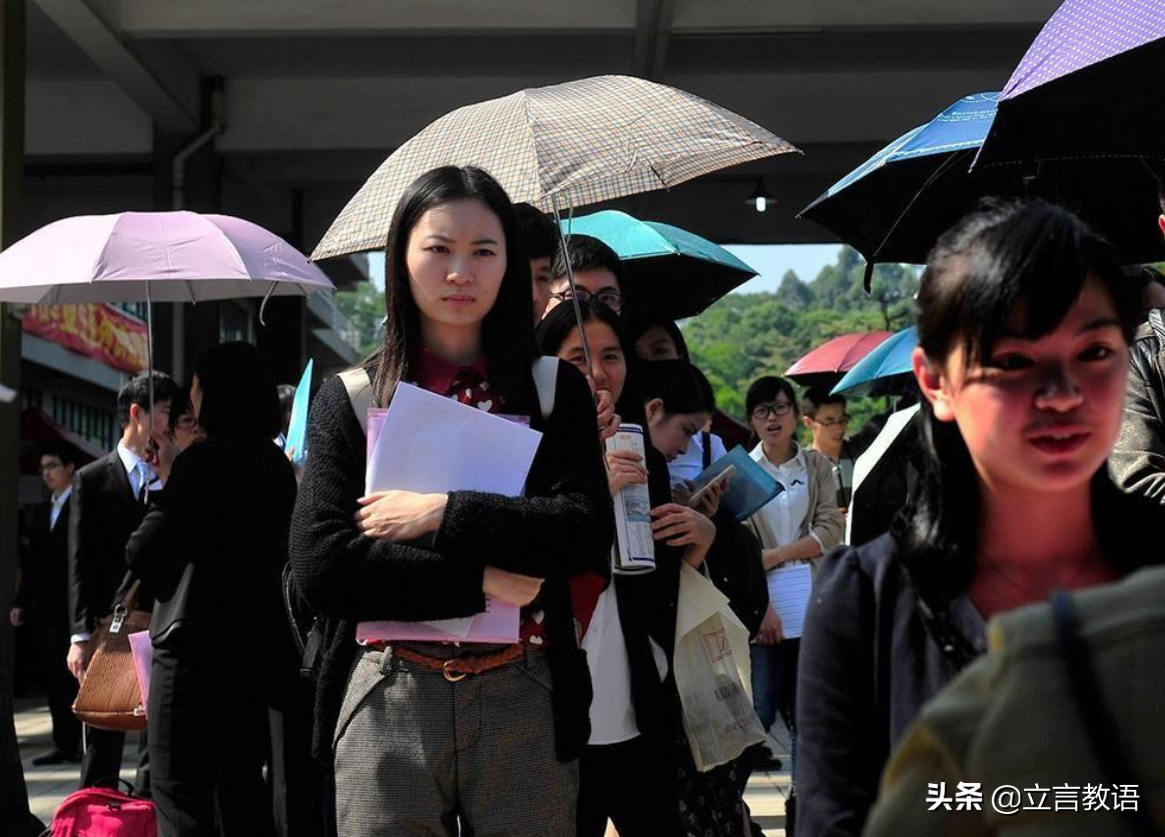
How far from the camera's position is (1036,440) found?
175cm

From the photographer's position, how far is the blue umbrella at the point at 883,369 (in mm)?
8023

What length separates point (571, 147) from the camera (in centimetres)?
444

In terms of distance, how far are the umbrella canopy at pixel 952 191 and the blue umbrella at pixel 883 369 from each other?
1.39 metres

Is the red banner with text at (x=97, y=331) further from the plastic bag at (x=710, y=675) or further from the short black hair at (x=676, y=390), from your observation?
the plastic bag at (x=710, y=675)

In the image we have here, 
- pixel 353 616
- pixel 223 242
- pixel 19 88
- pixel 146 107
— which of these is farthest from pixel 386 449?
pixel 146 107

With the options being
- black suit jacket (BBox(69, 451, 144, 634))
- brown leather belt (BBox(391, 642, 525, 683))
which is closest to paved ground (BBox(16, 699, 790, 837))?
black suit jacket (BBox(69, 451, 144, 634))

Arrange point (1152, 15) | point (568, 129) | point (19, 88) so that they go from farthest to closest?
point (19, 88) → point (568, 129) → point (1152, 15)

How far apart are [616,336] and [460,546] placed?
1469 millimetres

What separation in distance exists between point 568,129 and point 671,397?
0.94 metres

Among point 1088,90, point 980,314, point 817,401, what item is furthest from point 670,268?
point 817,401

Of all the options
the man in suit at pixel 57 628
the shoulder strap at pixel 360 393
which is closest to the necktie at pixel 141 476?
the man in suit at pixel 57 628

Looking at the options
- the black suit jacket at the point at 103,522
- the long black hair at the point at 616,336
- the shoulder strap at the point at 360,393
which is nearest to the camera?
the shoulder strap at the point at 360,393

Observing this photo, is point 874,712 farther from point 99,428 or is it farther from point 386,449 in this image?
point 99,428

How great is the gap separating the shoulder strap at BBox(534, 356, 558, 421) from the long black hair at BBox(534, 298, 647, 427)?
3.16 ft
